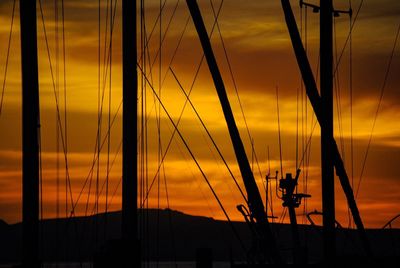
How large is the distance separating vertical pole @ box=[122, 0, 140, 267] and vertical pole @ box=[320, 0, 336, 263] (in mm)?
7334

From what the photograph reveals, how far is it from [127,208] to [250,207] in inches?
290

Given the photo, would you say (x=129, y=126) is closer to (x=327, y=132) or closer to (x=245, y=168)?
(x=245, y=168)

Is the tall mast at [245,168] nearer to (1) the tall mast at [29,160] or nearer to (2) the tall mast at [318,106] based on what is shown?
(2) the tall mast at [318,106]

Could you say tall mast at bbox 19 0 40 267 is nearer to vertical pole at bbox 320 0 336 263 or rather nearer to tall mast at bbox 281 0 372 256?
vertical pole at bbox 320 0 336 263

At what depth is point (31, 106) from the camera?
24.4 metres

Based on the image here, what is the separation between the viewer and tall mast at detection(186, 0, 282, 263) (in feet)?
100

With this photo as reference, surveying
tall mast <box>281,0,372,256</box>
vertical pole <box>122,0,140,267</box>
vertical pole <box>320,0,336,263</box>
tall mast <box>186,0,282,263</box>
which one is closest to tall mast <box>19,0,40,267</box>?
vertical pole <box>122,0,140,267</box>

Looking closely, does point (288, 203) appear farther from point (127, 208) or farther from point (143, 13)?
point (127, 208)

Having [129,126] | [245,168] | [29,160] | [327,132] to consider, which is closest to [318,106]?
[327,132]

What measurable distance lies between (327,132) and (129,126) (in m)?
8.42

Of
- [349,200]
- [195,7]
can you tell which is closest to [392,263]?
[349,200]

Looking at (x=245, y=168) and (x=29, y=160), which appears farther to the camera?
(x=245, y=168)

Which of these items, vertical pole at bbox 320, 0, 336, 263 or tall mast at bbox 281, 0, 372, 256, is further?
tall mast at bbox 281, 0, 372, 256

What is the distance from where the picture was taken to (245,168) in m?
31.7
